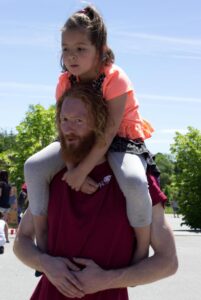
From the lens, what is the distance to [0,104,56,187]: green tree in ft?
141

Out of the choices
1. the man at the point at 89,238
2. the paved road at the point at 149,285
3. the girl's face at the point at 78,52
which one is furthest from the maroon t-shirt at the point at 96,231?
the paved road at the point at 149,285

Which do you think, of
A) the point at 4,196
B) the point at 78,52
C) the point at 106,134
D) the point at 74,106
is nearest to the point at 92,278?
the point at 106,134

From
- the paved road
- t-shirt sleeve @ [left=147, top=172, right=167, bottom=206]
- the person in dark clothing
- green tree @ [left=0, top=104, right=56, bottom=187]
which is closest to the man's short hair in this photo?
t-shirt sleeve @ [left=147, top=172, right=167, bottom=206]

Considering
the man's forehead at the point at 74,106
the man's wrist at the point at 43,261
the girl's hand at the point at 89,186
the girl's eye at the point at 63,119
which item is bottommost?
the man's wrist at the point at 43,261

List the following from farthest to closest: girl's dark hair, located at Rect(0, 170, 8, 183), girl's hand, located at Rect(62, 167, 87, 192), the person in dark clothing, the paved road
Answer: girl's dark hair, located at Rect(0, 170, 8, 183)
the person in dark clothing
the paved road
girl's hand, located at Rect(62, 167, 87, 192)

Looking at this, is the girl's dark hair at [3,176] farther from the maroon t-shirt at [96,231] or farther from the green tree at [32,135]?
the green tree at [32,135]

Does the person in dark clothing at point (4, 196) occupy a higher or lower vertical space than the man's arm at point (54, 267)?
lower

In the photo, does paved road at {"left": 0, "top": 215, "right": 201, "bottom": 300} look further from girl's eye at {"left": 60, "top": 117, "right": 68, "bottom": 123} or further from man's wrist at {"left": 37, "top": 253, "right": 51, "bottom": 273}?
girl's eye at {"left": 60, "top": 117, "right": 68, "bottom": 123}

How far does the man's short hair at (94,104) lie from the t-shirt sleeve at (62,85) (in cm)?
16

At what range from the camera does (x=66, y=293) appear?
2605mm

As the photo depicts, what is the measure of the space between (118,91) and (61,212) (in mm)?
560

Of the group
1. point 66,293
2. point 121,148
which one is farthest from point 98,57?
point 66,293

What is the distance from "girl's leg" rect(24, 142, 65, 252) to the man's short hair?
220 mm

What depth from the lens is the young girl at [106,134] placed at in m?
2.67
